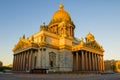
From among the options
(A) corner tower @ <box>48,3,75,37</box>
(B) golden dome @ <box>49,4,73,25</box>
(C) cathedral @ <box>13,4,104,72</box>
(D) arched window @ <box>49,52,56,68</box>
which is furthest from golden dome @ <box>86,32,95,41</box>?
(D) arched window @ <box>49,52,56,68</box>

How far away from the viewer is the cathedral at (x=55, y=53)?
5244 centimetres

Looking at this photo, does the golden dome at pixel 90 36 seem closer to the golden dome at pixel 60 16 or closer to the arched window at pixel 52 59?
the golden dome at pixel 60 16

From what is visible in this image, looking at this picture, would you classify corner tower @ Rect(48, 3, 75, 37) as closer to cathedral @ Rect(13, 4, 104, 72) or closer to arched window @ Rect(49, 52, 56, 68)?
cathedral @ Rect(13, 4, 104, 72)

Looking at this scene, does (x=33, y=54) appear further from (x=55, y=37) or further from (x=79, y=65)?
(x=79, y=65)

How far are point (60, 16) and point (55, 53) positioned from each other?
23.1m

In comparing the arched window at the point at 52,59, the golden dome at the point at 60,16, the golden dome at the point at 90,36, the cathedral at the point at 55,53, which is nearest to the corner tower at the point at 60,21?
the golden dome at the point at 60,16

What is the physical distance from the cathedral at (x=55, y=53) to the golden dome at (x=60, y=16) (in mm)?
10239

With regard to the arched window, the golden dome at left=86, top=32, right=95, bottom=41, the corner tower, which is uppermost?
the corner tower

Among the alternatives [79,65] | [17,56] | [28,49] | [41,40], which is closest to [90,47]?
[79,65]

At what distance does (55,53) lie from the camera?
5703cm

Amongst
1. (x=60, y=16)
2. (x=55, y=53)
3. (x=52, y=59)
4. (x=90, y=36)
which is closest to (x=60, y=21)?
(x=60, y=16)

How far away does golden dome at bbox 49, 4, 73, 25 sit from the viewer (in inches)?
2830

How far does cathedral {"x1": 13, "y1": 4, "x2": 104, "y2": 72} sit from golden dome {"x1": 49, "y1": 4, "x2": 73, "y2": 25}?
1024 centimetres

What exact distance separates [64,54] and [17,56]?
22817 millimetres
